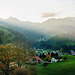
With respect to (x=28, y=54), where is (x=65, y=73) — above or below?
below

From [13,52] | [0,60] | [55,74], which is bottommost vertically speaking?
[55,74]

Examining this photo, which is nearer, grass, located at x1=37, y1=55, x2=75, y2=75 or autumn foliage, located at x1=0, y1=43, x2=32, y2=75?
autumn foliage, located at x1=0, y1=43, x2=32, y2=75

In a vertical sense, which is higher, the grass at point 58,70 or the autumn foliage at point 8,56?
the autumn foliage at point 8,56

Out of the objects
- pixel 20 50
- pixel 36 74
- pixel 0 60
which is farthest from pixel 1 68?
Answer: pixel 36 74

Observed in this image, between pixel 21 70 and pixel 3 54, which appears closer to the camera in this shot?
pixel 21 70

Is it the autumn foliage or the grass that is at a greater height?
the autumn foliage

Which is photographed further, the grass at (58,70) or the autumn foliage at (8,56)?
the grass at (58,70)

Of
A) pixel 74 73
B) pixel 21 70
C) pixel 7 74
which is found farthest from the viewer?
pixel 74 73

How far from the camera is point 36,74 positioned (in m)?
47.1

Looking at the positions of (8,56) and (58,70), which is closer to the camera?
(8,56)

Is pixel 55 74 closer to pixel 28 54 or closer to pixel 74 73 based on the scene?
pixel 74 73

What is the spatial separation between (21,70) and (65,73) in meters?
30.5

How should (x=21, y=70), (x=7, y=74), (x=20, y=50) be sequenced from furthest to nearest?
(x=20, y=50)
(x=7, y=74)
(x=21, y=70)

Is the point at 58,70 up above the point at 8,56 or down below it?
below
